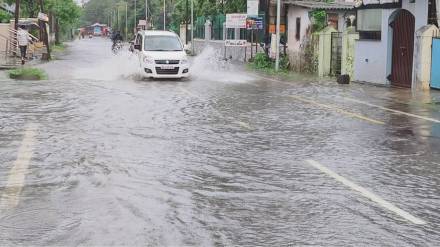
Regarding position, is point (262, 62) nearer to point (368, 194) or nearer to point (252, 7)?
point (252, 7)

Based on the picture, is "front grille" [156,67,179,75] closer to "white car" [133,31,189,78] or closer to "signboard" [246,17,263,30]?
"white car" [133,31,189,78]

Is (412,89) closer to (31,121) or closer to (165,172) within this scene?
(31,121)

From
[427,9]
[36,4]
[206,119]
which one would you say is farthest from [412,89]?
[36,4]

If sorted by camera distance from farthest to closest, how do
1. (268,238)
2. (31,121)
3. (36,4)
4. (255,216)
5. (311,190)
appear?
(36,4) → (31,121) → (311,190) → (255,216) → (268,238)

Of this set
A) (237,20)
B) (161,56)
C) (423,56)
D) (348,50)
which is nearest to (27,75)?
(161,56)

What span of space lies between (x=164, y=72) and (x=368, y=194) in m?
17.2

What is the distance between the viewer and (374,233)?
242 inches

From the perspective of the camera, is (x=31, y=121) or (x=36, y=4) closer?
(x=31, y=121)

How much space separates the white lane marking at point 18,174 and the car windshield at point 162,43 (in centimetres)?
1373

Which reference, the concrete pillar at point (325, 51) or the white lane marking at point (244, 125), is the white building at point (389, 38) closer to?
the concrete pillar at point (325, 51)

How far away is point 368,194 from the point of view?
7637 mm

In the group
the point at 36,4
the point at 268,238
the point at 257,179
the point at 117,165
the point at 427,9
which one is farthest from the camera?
the point at 36,4

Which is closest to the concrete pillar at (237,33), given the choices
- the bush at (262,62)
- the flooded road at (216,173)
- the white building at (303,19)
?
the bush at (262,62)

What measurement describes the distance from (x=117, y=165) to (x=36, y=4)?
5224 cm
